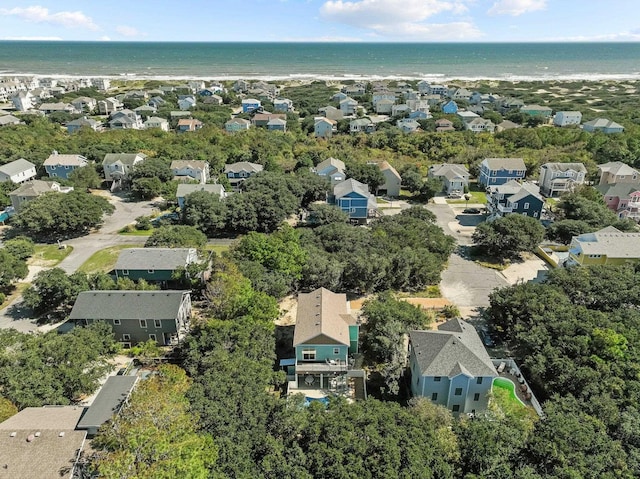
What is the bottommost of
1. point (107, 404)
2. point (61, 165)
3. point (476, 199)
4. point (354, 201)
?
point (107, 404)

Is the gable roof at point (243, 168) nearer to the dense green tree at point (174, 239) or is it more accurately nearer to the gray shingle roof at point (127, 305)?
the dense green tree at point (174, 239)

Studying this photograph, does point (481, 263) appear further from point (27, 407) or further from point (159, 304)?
point (27, 407)

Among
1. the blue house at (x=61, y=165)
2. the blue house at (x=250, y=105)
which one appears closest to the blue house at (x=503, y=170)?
the blue house at (x=61, y=165)

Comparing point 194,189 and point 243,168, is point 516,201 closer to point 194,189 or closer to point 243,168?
point 243,168

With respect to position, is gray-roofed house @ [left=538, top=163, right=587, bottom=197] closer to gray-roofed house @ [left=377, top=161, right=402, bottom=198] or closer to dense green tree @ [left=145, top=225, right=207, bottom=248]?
gray-roofed house @ [left=377, top=161, right=402, bottom=198]

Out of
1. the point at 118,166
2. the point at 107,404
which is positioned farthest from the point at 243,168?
the point at 107,404

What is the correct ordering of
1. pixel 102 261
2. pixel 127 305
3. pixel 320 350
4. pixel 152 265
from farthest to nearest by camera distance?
pixel 102 261 < pixel 152 265 < pixel 127 305 < pixel 320 350

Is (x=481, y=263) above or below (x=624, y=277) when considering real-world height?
below

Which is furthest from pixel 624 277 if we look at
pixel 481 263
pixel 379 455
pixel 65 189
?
pixel 65 189
